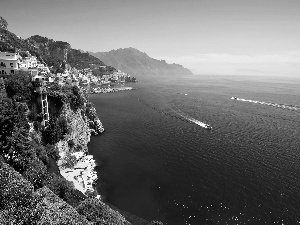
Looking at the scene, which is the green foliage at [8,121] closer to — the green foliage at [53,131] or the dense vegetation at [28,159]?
the dense vegetation at [28,159]

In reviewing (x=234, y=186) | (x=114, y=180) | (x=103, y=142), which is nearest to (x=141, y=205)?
(x=114, y=180)

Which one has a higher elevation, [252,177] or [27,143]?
[27,143]

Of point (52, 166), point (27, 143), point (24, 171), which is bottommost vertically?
point (52, 166)

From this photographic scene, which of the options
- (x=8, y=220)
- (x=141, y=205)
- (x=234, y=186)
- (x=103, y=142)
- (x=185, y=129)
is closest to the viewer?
(x=8, y=220)

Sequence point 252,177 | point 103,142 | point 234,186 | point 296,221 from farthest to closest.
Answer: point 103,142 → point 252,177 → point 234,186 → point 296,221

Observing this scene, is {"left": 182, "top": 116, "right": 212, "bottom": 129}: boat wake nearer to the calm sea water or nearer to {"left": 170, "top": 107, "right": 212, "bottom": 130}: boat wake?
{"left": 170, "top": 107, "right": 212, "bottom": 130}: boat wake

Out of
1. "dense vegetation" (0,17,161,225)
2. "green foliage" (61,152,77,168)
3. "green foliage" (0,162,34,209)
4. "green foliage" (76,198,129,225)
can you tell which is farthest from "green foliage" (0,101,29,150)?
"green foliage" (76,198,129,225)

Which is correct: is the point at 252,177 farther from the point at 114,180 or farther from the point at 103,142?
the point at 103,142

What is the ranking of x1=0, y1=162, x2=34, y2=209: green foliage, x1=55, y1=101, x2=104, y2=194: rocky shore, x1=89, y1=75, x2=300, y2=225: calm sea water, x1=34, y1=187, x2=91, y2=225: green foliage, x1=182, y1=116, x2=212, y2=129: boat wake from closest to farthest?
x1=34, y1=187, x2=91, y2=225: green foliage, x1=0, y1=162, x2=34, y2=209: green foliage, x1=89, y1=75, x2=300, y2=225: calm sea water, x1=55, y1=101, x2=104, y2=194: rocky shore, x1=182, y1=116, x2=212, y2=129: boat wake

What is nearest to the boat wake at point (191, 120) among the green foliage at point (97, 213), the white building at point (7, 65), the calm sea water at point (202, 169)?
the calm sea water at point (202, 169)
